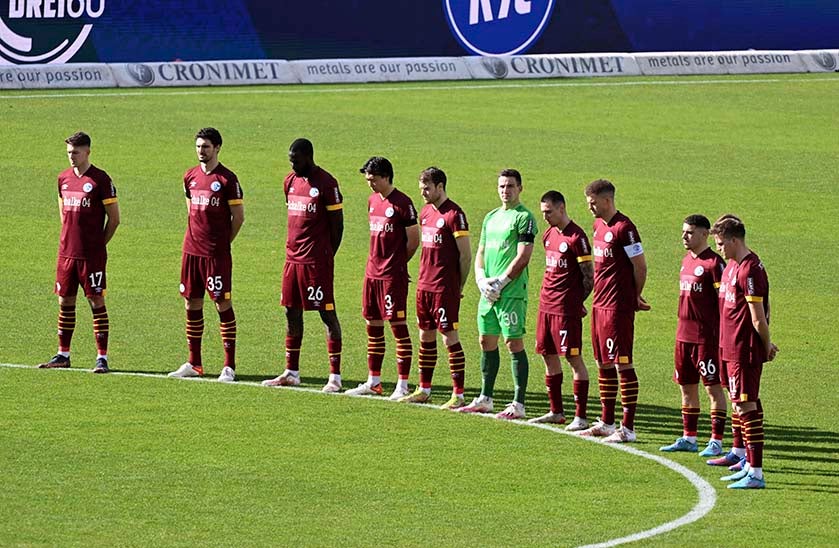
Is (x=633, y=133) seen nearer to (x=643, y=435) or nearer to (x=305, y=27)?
(x=305, y=27)

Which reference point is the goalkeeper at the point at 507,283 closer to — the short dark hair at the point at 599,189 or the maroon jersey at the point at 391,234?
the maroon jersey at the point at 391,234

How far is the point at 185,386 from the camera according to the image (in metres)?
15.3

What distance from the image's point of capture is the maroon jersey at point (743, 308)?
11.8 metres

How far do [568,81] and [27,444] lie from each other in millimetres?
24775

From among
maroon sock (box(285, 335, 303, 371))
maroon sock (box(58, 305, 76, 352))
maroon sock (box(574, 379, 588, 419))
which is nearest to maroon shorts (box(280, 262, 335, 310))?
maroon sock (box(285, 335, 303, 371))

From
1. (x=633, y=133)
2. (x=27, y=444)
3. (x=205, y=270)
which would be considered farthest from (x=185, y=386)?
(x=633, y=133)

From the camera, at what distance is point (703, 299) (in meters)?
13.0

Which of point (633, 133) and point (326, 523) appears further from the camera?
point (633, 133)

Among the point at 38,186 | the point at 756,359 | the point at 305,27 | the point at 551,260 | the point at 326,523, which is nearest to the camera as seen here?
the point at 326,523

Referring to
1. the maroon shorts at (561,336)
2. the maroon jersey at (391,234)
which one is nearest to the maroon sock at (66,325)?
the maroon jersey at (391,234)

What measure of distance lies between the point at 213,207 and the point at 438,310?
257 cm

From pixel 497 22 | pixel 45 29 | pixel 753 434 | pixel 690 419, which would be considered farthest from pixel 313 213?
pixel 497 22

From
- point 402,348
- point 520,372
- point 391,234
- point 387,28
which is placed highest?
point 387,28

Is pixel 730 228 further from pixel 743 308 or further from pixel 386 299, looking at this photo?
pixel 386 299
